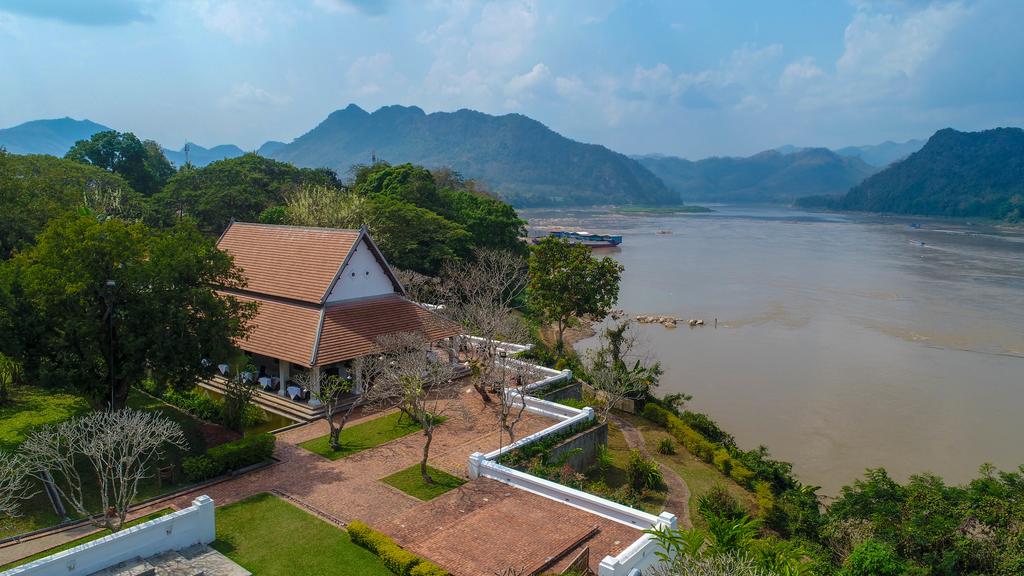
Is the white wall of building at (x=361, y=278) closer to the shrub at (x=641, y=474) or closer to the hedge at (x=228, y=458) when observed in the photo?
the hedge at (x=228, y=458)

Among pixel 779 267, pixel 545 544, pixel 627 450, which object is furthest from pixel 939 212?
pixel 545 544

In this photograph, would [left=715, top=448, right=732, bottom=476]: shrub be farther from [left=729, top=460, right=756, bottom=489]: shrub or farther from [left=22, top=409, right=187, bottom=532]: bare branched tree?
[left=22, top=409, right=187, bottom=532]: bare branched tree

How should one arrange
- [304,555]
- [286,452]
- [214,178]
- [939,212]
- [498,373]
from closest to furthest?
[304,555] < [286,452] < [498,373] < [214,178] < [939,212]

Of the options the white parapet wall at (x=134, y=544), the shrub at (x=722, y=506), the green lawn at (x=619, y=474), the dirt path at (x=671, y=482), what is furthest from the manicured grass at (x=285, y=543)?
the shrub at (x=722, y=506)

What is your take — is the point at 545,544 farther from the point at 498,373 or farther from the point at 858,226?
the point at 858,226

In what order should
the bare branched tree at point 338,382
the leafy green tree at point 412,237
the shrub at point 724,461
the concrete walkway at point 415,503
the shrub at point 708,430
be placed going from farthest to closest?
the leafy green tree at point 412,237 → the shrub at point 708,430 → the shrub at point 724,461 → the bare branched tree at point 338,382 → the concrete walkway at point 415,503

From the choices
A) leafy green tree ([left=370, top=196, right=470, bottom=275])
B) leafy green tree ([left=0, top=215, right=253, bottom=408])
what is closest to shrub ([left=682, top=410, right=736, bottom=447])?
leafy green tree ([left=0, top=215, right=253, bottom=408])
